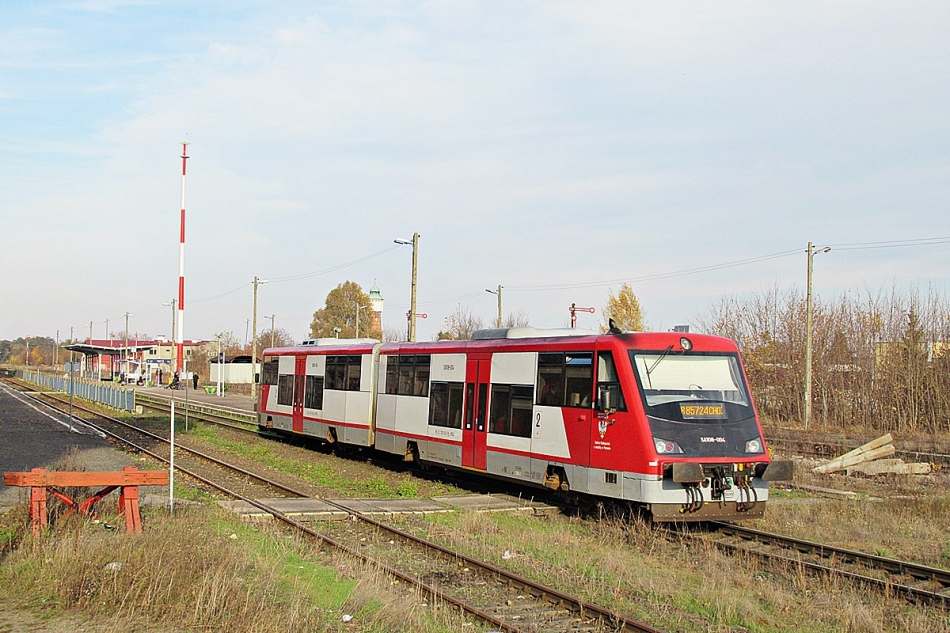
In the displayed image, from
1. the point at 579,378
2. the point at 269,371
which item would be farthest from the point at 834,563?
the point at 269,371

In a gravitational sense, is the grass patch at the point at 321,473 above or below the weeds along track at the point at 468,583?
below

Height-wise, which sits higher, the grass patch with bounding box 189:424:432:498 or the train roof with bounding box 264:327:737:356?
the train roof with bounding box 264:327:737:356

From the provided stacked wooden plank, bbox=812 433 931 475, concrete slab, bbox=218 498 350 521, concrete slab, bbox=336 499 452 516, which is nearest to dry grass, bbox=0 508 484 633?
concrete slab, bbox=218 498 350 521

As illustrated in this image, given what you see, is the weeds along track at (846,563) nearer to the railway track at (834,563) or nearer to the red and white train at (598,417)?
the railway track at (834,563)

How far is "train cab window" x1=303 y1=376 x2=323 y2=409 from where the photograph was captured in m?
23.3

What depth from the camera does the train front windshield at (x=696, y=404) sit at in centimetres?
1229

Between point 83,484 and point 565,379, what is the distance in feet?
23.4

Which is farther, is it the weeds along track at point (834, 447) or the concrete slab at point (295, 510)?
the weeds along track at point (834, 447)

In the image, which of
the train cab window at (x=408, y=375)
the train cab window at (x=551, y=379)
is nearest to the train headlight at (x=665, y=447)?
the train cab window at (x=551, y=379)

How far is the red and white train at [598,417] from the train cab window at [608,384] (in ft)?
0.05

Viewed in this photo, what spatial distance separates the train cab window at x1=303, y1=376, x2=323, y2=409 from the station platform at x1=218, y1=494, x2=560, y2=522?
27.8 feet

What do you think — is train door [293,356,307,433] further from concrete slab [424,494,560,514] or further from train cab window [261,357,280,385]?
concrete slab [424,494,560,514]

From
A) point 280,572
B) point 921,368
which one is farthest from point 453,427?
point 921,368

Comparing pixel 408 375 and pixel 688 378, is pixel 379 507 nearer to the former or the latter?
pixel 408 375
